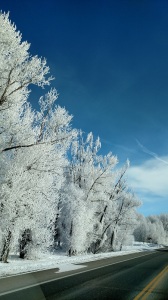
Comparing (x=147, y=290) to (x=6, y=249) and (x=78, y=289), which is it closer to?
(x=78, y=289)

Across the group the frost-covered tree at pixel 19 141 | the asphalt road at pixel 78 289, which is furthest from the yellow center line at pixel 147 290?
the frost-covered tree at pixel 19 141

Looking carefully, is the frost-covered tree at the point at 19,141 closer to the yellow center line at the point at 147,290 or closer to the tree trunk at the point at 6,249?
the tree trunk at the point at 6,249

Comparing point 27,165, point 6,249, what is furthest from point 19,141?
point 6,249

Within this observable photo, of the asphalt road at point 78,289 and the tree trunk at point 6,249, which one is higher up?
the tree trunk at point 6,249

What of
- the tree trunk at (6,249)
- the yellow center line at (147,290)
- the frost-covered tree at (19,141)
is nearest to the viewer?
the yellow center line at (147,290)

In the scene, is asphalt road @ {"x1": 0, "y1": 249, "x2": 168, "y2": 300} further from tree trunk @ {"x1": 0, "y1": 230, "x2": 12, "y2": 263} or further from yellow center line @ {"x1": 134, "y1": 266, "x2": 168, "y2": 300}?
tree trunk @ {"x1": 0, "y1": 230, "x2": 12, "y2": 263}

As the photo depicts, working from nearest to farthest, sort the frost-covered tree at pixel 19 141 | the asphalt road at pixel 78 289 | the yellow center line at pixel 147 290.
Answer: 1. the asphalt road at pixel 78 289
2. the yellow center line at pixel 147 290
3. the frost-covered tree at pixel 19 141

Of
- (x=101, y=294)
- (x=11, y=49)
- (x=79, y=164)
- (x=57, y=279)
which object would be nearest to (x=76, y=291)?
(x=101, y=294)

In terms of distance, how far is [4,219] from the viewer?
50.9 ft

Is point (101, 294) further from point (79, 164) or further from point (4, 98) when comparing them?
point (79, 164)

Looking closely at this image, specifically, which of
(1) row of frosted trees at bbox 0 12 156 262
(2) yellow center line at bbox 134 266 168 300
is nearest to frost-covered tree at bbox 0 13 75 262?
(1) row of frosted trees at bbox 0 12 156 262

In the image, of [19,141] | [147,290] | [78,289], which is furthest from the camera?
[19,141]

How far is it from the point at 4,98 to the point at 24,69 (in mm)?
1495

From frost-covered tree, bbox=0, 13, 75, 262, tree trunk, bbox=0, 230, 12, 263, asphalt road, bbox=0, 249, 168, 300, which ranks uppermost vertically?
frost-covered tree, bbox=0, 13, 75, 262
